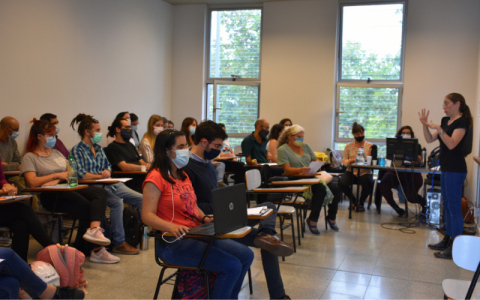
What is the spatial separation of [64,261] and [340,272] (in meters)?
2.25

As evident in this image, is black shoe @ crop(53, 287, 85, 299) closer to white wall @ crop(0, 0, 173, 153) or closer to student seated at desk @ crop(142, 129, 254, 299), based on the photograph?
student seated at desk @ crop(142, 129, 254, 299)

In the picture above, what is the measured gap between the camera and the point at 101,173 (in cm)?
417

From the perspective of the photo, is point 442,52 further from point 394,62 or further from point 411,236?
point 411,236

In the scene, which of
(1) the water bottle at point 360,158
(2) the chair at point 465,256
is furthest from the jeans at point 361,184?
(2) the chair at point 465,256

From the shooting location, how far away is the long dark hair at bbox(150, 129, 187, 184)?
2.44 meters

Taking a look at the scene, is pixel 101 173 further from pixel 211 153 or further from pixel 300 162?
pixel 300 162

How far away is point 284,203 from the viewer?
4414mm

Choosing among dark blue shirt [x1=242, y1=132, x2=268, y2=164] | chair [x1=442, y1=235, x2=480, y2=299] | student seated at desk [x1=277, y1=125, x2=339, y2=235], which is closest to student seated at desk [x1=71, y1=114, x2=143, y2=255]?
student seated at desk [x1=277, y1=125, x2=339, y2=235]

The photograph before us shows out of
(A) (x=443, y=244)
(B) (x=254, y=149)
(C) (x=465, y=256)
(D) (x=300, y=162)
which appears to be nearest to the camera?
(C) (x=465, y=256)

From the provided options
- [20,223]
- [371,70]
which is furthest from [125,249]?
[371,70]

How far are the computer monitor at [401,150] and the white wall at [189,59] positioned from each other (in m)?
3.99

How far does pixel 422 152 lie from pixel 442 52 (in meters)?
1.86

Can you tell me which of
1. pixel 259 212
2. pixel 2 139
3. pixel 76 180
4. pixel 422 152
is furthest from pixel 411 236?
pixel 2 139

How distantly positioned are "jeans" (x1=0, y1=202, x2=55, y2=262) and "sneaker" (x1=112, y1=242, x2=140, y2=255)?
872 millimetres
